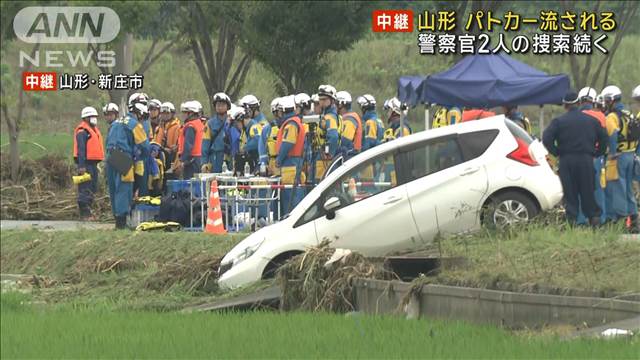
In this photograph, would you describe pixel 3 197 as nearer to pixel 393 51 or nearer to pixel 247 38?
pixel 247 38

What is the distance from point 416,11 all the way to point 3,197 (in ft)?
65.3

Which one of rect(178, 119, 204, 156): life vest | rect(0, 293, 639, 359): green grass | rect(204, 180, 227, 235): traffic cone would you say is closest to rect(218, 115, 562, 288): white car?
rect(0, 293, 639, 359): green grass

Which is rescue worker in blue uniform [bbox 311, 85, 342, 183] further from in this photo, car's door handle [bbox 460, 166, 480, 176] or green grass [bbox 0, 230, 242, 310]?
car's door handle [bbox 460, 166, 480, 176]

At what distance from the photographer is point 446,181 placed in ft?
67.2

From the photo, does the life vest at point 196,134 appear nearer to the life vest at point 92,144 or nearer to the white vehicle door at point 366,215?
the life vest at point 92,144

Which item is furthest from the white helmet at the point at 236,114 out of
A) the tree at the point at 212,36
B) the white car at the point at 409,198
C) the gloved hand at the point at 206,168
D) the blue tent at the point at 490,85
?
the tree at the point at 212,36

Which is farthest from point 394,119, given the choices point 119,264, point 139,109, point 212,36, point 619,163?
point 212,36

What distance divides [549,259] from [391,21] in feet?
66.1

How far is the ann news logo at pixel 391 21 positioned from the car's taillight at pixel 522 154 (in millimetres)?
14251

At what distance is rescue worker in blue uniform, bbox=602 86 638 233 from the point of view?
25.2 m

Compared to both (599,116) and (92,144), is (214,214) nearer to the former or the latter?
(92,144)

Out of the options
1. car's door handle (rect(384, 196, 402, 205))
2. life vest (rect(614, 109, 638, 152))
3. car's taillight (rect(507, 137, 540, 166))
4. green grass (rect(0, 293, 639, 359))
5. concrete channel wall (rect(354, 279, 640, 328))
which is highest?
life vest (rect(614, 109, 638, 152))

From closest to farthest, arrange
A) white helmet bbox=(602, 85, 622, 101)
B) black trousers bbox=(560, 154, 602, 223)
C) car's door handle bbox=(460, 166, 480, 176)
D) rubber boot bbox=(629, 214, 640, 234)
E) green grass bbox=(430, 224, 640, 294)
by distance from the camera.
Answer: green grass bbox=(430, 224, 640, 294), car's door handle bbox=(460, 166, 480, 176), black trousers bbox=(560, 154, 602, 223), rubber boot bbox=(629, 214, 640, 234), white helmet bbox=(602, 85, 622, 101)

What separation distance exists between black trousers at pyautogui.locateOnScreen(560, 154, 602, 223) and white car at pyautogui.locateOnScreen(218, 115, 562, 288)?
2.36 meters
